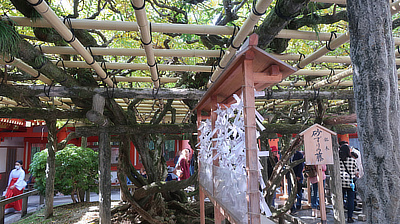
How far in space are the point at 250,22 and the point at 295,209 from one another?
22.3ft

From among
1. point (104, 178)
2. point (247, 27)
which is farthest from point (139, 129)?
point (247, 27)

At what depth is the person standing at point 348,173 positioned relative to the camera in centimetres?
634

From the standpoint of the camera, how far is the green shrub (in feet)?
26.2

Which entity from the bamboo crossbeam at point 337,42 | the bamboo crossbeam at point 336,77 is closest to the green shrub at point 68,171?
the bamboo crossbeam at point 336,77

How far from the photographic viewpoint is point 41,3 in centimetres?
227

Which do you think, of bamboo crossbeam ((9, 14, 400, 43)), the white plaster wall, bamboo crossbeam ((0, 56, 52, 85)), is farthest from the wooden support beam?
the white plaster wall

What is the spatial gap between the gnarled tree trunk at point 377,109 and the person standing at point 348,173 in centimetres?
543

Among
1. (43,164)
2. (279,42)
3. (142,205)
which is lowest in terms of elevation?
(142,205)

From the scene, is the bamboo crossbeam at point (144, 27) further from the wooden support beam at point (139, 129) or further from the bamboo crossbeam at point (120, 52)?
the wooden support beam at point (139, 129)

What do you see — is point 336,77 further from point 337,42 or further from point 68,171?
point 68,171

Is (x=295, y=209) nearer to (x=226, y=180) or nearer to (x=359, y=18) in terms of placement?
(x=226, y=180)

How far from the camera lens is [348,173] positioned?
250 inches

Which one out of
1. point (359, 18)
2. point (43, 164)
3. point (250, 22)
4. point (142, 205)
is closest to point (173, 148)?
point (43, 164)

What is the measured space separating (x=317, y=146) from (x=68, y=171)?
6.83 metres
